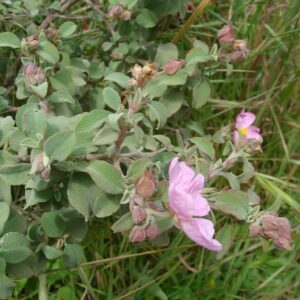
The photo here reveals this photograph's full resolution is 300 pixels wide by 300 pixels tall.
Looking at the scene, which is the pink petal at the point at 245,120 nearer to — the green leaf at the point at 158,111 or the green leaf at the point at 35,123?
the green leaf at the point at 158,111

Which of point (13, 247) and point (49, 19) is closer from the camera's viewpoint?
point (13, 247)

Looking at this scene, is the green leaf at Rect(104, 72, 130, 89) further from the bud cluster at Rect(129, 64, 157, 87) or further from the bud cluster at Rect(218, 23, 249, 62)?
the bud cluster at Rect(218, 23, 249, 62)

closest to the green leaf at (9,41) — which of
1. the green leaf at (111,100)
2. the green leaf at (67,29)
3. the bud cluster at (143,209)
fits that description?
the green leaf at (67,29)

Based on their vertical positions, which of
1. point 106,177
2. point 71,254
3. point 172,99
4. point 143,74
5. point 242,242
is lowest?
point 242,242

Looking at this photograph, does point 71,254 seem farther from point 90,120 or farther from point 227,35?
point 227,35

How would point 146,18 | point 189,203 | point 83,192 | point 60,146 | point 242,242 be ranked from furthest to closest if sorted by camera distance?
point 242,242 < point 146,18 < point 83,192 < point 60,146 < point 189,203

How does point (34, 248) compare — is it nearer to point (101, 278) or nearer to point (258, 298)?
point (101, 278)

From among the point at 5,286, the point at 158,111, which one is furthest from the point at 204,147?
the point at 5,286

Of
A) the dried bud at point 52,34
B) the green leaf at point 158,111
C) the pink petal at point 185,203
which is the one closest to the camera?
the pink petal at point 185,203
